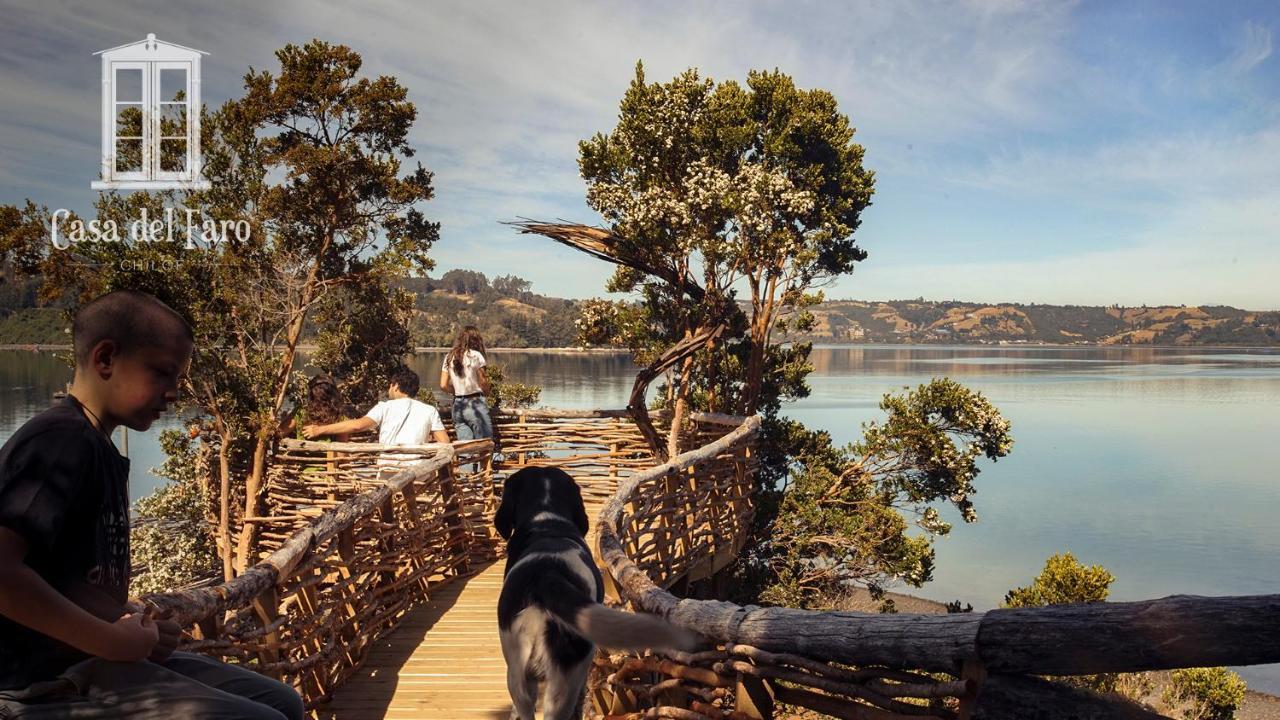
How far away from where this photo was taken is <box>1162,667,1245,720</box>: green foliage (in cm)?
1426

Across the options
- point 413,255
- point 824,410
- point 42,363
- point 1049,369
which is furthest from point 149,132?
point 1049,369

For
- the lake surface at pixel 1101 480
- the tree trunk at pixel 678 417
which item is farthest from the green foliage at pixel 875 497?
the tree trunk at pixel 678 417

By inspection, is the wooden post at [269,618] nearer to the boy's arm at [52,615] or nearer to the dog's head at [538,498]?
the dog's head at [538,498]

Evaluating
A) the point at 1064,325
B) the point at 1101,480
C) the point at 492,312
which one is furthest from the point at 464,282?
the point at 1064,325

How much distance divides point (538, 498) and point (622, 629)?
1.24 meters

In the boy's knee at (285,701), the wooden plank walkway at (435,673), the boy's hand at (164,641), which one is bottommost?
the wooden plank walkway at (435,673)

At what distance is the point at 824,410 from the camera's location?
191 ft

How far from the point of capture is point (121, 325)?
1771 millimetres

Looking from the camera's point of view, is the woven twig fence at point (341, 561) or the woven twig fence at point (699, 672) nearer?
the woven twig fence at point (699, 672)

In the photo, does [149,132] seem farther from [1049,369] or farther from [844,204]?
[1049,369]

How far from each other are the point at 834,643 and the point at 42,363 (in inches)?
3377

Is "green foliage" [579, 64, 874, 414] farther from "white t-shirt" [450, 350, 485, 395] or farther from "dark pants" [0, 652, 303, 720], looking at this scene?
"dark pants" [0, 652, 303, 720]

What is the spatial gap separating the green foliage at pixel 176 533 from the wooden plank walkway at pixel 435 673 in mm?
11735

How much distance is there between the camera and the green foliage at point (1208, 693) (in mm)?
14258
